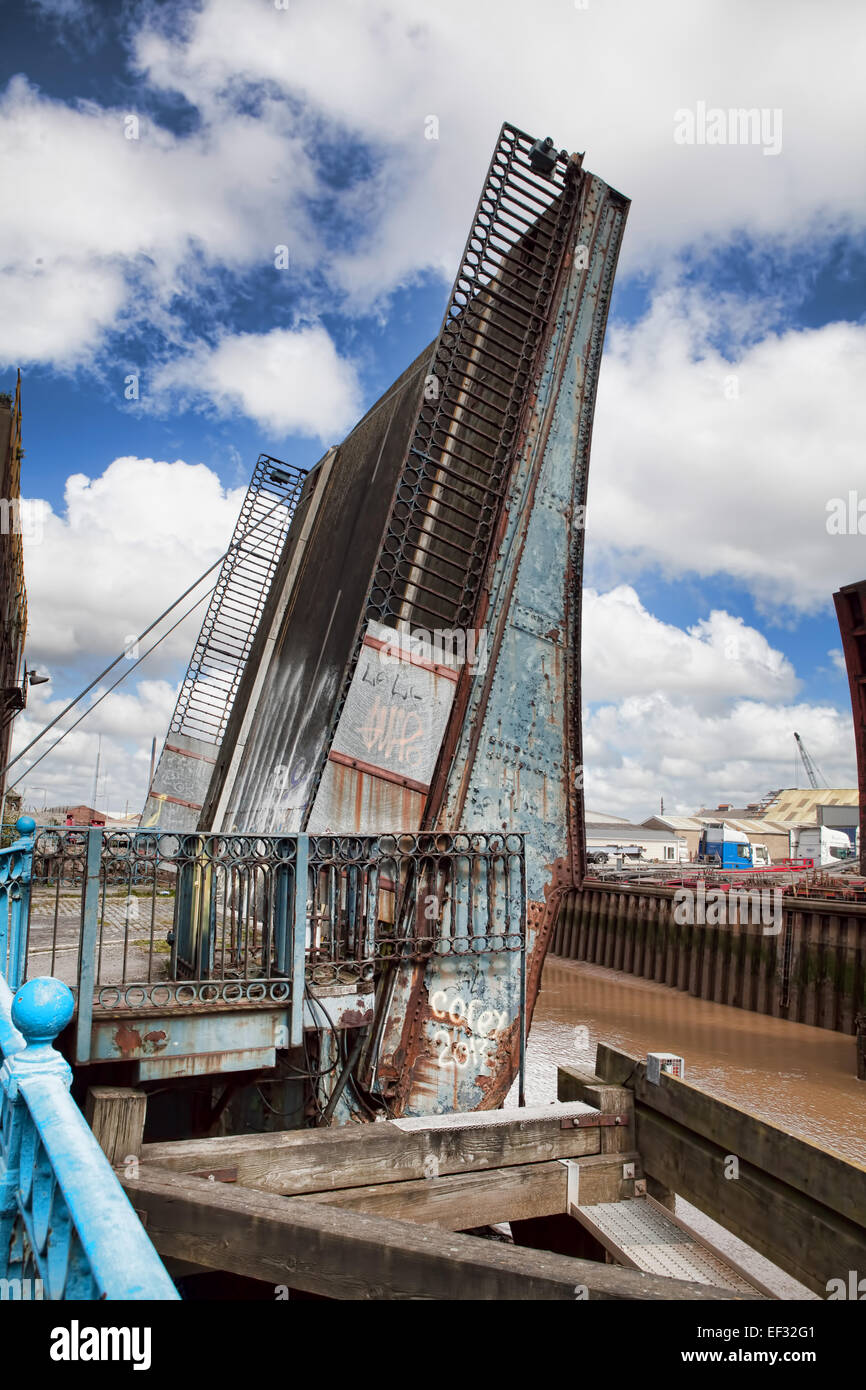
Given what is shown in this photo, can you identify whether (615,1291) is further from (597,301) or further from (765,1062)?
(765,1062)

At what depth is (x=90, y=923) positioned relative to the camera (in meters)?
5.29

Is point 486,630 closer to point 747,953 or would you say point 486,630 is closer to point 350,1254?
point 350,1254

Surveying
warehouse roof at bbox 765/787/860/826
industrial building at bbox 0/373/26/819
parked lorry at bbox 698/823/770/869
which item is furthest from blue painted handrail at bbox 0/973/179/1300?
warehouse roof at bbox 765/787/860/826

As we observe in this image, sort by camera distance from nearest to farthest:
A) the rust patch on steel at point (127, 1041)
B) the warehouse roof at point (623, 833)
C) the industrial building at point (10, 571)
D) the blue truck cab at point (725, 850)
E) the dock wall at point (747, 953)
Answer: the rust patch on steel at point (127, 1041)
the dock wall at point (747, 953)
the industrial building at point (10, 571)
the blue truck cab at point (725, 850)
the warehouse roof at point (623, 833)

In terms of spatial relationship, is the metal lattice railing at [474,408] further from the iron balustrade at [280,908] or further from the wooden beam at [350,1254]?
the wooden beam at [350,1254]

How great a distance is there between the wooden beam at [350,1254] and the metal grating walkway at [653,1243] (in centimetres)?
129

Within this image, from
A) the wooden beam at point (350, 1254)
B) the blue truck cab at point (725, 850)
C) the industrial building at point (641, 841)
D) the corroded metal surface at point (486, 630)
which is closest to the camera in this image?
the wooden beam at point (350, 1254)

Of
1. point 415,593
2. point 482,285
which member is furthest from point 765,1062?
point 482,285

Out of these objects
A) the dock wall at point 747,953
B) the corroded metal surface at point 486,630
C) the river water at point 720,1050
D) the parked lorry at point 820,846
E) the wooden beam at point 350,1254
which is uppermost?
the corroded metal surface at point 486,630

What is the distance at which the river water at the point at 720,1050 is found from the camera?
44.7ft

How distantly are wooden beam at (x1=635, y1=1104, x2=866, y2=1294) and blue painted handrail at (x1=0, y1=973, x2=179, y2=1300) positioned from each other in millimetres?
3667

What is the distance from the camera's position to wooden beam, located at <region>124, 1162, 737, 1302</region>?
3418 mm

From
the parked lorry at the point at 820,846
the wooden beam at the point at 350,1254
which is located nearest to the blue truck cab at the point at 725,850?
the parked lorry at the point at 820,846

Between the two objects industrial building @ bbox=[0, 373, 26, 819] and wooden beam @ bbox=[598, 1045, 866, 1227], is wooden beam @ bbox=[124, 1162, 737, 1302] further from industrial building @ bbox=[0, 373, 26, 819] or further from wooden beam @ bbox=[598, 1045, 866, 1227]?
industrial building @ bbox=[0, 373, 26, 819]
